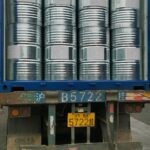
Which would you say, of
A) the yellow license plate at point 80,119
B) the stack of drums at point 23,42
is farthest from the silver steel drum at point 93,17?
the yellow license plate at point 80,119

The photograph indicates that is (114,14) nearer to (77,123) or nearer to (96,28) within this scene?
(96,28)

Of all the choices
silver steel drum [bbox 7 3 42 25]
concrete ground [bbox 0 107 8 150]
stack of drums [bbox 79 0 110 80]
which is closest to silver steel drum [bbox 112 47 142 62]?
stack of drums [bbox 79 0 110 80]

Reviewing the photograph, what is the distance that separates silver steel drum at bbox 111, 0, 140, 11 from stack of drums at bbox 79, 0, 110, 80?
18cm

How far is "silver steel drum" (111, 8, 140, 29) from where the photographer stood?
6.76m

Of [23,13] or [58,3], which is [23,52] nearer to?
[23,13]

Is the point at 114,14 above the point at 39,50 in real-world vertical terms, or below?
above

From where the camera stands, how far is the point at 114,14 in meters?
6.87

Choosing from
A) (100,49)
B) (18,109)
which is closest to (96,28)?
(100,49)

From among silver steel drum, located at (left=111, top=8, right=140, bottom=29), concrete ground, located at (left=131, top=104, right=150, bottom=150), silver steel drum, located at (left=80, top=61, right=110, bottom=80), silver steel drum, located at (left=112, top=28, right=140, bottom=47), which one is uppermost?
silver steel drum, located at (left=111, top=8, right=140, bottom=29)

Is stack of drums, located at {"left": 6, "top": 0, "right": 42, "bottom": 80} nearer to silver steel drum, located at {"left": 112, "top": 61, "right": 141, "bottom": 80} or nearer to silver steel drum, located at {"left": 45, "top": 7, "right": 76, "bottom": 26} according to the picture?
silver steel drum, located at {"left": 45, "top": 7, "right": 76, "bottom": 26}

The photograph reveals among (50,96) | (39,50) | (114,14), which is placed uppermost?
(114,14)

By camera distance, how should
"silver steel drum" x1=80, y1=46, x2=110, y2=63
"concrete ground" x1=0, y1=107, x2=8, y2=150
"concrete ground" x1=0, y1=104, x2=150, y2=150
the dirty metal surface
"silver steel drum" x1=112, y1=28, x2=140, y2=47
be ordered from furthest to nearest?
"concrete ground" x1=0, y1=104, x2=150, y2=150 → "concrete ground" x1=0, y1=107, x2=8, y2=150 → "silver steel drum" x1=112, y1=28, x2=140, y2=47 → "silver steel drum" x1=80, y1=46, x2=110, y2=63 → the dirty metal surface

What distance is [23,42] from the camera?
21.5 feet

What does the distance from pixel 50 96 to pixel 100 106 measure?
1.10 meters
